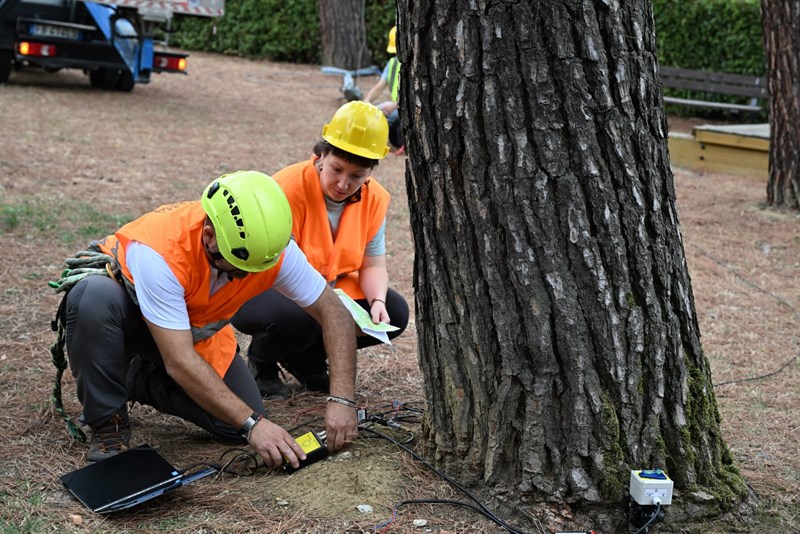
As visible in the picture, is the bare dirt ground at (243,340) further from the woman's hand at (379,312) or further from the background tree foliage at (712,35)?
the background tree foliage at (712,35)

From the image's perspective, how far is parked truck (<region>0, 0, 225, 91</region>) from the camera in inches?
416

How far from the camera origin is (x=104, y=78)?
→ 12398 mm

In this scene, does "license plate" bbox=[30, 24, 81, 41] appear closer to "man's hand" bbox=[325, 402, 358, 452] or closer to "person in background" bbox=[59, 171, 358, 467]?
"person in background" bbox=[59, 171, 358, 467]

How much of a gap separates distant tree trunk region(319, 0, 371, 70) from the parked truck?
4420 mm

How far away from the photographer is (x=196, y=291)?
10.6 feet

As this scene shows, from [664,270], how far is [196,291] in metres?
1.56

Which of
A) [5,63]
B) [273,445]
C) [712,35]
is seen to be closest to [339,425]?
[273,445]

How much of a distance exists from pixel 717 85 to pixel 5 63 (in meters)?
10.0

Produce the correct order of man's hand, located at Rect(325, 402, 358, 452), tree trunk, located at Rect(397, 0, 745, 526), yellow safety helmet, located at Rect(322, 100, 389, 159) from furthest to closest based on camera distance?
yellow safety helmet, located at Rect(322, 100, 389, 159), man's hand, located at Rect(325, 402, 358, 452), tree trunk, located at Rect(397, 0, 745, 526)

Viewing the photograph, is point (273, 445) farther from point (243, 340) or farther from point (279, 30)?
point (279, 30)

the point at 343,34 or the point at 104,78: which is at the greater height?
the point at 343,34

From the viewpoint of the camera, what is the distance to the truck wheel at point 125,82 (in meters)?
12.3

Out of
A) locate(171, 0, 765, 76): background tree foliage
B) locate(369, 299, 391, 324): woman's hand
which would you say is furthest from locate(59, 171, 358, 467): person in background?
locate(171, 0, 765, 76): background tree foliage

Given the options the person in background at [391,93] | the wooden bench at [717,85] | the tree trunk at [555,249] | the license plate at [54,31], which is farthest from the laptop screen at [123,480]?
the wooden bench at [717,85]
